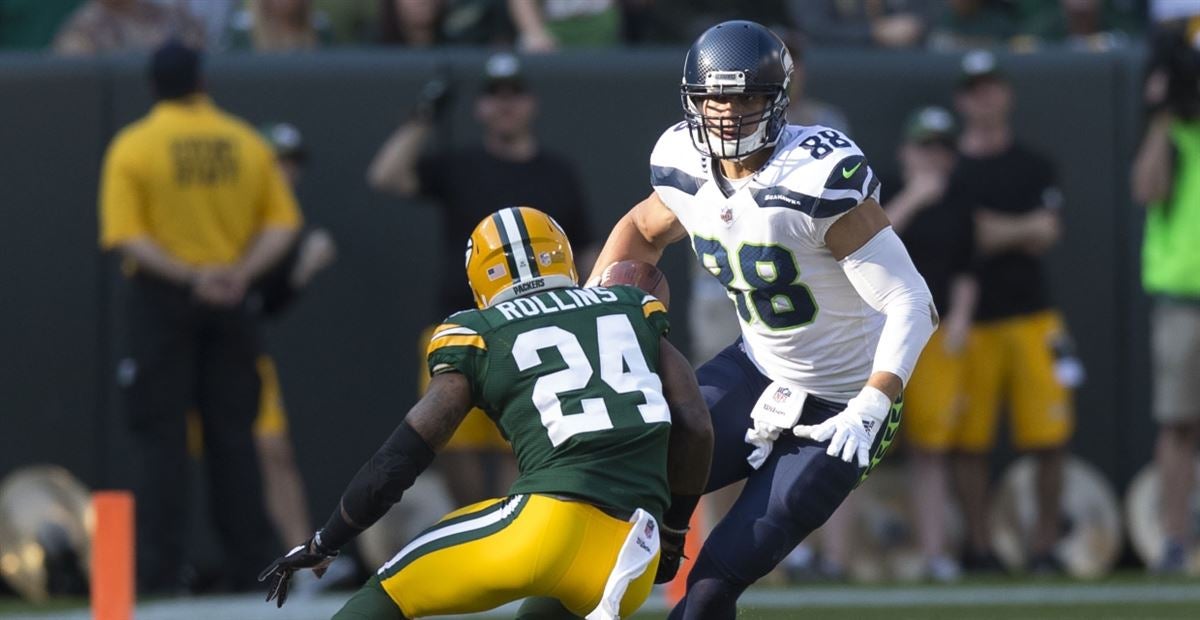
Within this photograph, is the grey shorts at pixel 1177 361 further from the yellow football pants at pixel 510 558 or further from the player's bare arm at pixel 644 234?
the yellow football pants at pixel 510 558

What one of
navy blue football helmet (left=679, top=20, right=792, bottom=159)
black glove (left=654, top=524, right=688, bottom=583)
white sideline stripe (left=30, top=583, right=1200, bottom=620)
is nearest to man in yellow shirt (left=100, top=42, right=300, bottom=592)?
white sideline stripe (left=30, top=583, right=1200, bottom=620)

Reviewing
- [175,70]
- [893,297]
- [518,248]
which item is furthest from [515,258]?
[175,70]

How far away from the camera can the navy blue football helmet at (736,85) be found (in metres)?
5.22

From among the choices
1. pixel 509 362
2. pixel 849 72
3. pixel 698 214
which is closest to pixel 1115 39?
pixel 849 72

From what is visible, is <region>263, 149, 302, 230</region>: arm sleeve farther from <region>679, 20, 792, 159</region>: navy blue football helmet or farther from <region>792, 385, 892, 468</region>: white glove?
<region>792, 385, 892, 468</region>: white glove

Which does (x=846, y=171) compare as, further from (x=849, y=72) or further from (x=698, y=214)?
(x=849, y=72)

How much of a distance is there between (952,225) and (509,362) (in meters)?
4.66

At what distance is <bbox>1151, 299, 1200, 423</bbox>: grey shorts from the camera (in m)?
8.88

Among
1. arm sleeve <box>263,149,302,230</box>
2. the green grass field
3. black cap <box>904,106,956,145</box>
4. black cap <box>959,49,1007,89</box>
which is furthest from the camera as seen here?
black cap <box>959,49,1007,89</box>

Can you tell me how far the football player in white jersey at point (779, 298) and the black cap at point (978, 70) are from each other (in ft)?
13.3

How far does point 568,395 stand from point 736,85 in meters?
0.95

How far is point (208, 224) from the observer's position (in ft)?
28.2

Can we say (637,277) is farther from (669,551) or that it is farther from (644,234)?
(669,551)

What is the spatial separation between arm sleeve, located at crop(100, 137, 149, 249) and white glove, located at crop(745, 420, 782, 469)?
388cm
